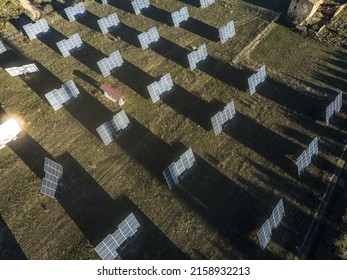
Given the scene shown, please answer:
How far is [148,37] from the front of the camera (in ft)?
121

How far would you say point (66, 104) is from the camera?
103 ft

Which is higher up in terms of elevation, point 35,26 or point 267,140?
point 35,26

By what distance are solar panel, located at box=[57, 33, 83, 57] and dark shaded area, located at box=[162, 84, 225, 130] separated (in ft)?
44.2

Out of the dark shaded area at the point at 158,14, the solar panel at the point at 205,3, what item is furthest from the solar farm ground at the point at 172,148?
the solar panel at the point at 205,3

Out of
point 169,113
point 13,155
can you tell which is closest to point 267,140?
point 169,113

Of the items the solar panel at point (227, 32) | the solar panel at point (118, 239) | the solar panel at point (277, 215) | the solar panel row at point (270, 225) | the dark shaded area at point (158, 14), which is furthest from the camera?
the dark shaded area at point (158, 14)

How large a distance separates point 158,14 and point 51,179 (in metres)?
27.8

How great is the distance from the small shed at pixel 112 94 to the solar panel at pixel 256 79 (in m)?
12.5

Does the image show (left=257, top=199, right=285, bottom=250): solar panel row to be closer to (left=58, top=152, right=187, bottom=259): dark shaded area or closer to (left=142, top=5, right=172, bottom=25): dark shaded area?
(left=58, top=152, right=187, bottom=259): dark shaded area

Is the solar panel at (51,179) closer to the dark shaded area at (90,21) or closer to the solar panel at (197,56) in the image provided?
the solar panel at (197,56)

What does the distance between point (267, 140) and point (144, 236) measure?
13.4 m

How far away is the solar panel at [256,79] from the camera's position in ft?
101

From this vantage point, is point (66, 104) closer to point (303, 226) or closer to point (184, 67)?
point (184, 67)
